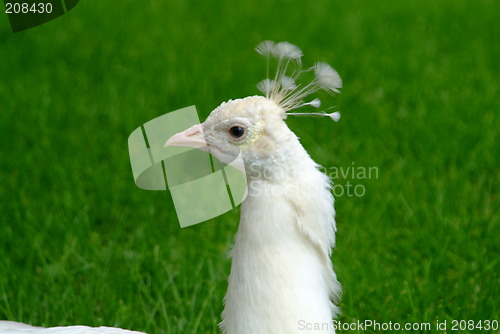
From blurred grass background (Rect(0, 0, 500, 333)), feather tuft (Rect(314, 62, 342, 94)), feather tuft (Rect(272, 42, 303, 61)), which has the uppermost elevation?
feather tuft (Rect(272, 42, 303, 61))

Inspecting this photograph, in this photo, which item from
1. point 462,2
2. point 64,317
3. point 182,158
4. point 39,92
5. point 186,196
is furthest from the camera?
point 462,2

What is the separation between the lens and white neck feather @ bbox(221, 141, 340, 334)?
1.74m

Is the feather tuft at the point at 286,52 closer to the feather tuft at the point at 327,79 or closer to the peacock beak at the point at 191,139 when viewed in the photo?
the feather tuft at the point at 327,79

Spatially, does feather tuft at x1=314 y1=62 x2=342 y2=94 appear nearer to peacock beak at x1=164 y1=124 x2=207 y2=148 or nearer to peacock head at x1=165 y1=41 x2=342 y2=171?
peacock head at x1=165 y1=41 x2=342 y2=171

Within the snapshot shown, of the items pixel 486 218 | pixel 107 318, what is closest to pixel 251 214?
pixel 107 318

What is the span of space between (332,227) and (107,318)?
46.9 inches

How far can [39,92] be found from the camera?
477 cm

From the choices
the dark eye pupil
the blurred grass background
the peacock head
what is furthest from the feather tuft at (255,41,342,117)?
the blurred grass background

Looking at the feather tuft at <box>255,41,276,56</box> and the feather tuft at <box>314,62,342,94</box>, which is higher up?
the feather tuft at <box>255,41,276,56</box>

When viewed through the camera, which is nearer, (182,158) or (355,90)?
(182,158)

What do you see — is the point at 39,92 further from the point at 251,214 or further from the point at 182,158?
the point at 251,214

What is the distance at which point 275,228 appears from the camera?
1.74m

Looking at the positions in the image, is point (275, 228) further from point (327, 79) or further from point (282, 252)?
point (327, 79)

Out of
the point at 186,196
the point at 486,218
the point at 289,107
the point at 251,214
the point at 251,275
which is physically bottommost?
the point at 486,218
